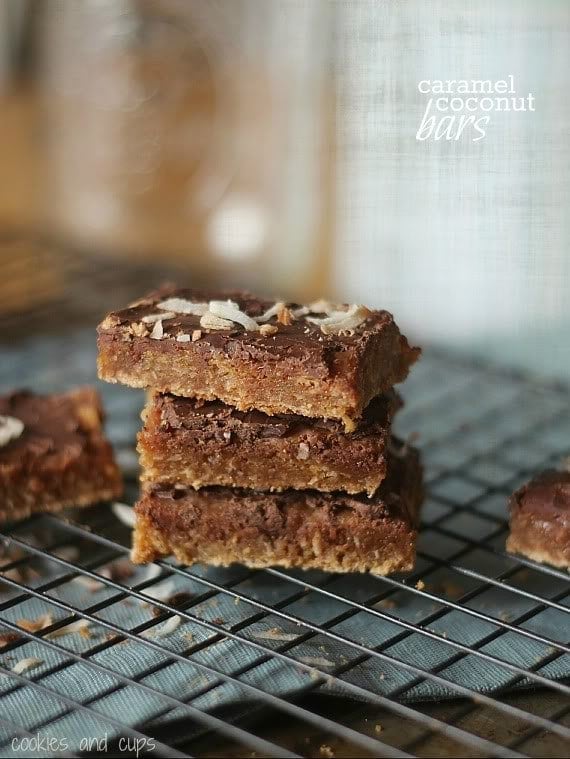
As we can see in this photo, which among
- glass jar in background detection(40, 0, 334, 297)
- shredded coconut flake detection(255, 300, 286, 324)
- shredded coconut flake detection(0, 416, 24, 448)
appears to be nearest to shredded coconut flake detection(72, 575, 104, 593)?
shredded coconut flake detection(0, 416, 24, 448)

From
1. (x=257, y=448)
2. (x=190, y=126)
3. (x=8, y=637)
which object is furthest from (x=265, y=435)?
(x=190, y=126)

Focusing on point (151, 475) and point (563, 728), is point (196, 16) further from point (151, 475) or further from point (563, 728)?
point (563, 728)

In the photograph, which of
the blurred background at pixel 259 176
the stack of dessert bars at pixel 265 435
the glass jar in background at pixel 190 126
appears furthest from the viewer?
the glass jar in background at pixel 190 126

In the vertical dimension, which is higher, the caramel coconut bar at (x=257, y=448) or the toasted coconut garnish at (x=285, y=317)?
the toasted coconut garnish at (x=285, y=317)

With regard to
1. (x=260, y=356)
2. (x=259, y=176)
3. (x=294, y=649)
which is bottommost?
(x=294, y=649)

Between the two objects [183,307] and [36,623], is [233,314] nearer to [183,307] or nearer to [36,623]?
[183,307]

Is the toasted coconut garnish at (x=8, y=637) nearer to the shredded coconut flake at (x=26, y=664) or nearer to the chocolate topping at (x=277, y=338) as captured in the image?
the shredded coconut flake at (x=26, y=664)

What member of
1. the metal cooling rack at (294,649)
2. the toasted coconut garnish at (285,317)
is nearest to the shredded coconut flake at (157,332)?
the toasted coconut garnish at (285,317)
